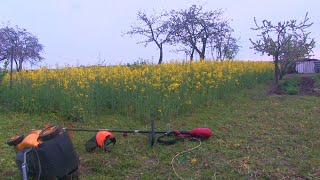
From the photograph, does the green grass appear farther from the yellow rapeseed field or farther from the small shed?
the small shed

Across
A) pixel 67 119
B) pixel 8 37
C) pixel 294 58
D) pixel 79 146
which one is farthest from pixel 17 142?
pixel 8 37

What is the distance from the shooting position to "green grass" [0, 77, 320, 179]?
3.79 meters

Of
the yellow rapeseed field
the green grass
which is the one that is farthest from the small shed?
the green grass

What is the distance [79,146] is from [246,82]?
8492 millimetres

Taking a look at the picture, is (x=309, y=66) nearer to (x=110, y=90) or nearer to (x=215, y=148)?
(x=110, y=90)

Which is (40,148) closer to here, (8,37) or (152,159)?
(152,159)

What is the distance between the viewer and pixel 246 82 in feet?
40.4

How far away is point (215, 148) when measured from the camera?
4.63 meters

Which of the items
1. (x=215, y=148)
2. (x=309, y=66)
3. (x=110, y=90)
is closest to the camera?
(x=215, y=148)

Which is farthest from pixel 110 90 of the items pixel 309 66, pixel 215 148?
pixel 309 66

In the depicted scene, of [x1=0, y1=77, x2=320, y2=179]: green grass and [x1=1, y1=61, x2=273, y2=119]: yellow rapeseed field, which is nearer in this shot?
[x1=0, y1=77, x2=320, y2=179]: green grass

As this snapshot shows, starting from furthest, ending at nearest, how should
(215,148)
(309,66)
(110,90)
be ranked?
(309,66), (110,90), (215,148)

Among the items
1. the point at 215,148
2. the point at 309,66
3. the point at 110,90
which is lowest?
the point at 215,148

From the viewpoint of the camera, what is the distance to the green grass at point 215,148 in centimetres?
379
